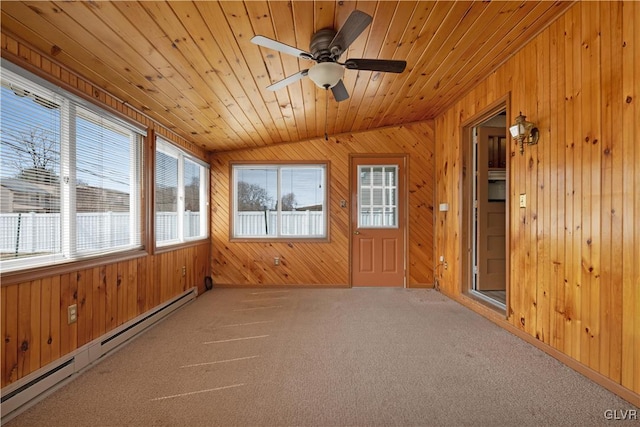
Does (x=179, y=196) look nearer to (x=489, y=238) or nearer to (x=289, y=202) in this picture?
(x=289, y=202)

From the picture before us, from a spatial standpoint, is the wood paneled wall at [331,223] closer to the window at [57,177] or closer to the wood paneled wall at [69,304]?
the wood paneled wall at [69,304]

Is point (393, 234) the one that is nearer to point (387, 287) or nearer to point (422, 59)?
point (387, 287)

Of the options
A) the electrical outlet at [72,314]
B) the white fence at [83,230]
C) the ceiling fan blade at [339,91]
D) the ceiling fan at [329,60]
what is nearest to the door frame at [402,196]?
the ceiling fan blade at [339,91]

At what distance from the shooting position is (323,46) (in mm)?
2064

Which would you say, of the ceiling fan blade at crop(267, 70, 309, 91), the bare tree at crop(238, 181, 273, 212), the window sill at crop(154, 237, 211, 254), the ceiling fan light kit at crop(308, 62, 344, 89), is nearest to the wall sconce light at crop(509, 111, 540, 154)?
the ceiling fan light kit at crop(308, 62, 344, 89)

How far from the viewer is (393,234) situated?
4.75m

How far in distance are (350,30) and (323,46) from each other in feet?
1.22

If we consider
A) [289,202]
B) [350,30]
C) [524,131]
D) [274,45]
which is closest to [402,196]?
[289,202]

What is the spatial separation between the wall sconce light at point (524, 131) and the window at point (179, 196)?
3793mm

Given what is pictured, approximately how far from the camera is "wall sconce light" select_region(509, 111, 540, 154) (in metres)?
2.54

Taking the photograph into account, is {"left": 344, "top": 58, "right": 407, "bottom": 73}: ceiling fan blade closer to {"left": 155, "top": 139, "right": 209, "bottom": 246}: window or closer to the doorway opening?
the doorway opening

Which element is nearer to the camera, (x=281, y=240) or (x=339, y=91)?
(x=339, y=91)

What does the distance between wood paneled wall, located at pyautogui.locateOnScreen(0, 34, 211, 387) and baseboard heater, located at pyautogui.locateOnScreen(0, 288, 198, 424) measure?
0.04 meters

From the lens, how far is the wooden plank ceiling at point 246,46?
174 centimetres
